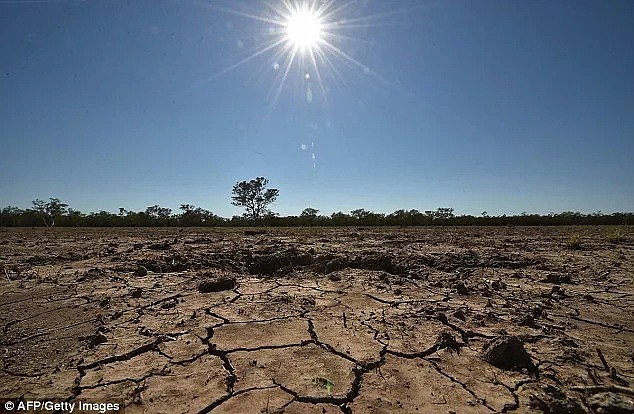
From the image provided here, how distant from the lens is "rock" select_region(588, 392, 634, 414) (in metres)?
1.62

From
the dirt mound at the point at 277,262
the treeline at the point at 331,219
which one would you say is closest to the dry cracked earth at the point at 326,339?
the dirt mound at the point at 277,262

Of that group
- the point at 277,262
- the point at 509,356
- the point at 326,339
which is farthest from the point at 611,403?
the point at 277,262

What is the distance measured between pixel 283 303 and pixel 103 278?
8.79ft

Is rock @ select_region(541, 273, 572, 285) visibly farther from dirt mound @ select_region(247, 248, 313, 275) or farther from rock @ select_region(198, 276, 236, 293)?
rock @ select_region(198, 276, 236, 293)

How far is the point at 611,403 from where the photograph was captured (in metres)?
1.66

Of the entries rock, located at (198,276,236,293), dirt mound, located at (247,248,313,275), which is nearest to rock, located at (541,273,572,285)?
dirt mound, located at (247,248,313,275)

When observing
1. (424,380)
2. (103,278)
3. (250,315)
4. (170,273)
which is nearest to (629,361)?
(424,380)

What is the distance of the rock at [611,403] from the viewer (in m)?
1.62

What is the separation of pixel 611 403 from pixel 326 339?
1.69m

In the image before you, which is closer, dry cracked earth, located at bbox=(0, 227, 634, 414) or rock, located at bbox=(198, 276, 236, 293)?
dry cracked earth, located at bbox=(0, 227, 634, 414)

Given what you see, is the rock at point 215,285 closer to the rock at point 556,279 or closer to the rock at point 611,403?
the rock at point 611,403

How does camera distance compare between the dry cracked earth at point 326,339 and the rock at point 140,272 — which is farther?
the rock at point 140,272

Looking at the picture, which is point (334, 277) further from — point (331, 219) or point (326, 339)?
point (331, 219)

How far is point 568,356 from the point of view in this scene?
2.19 m
